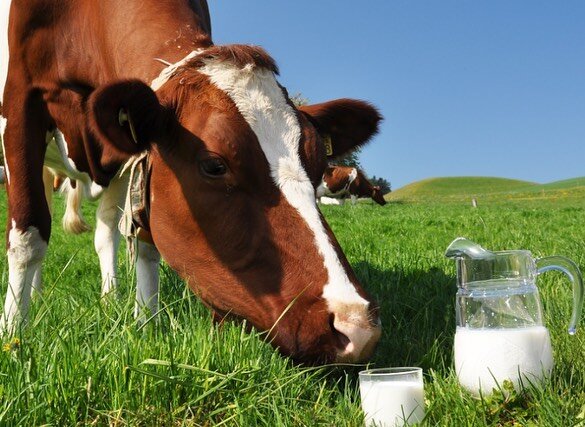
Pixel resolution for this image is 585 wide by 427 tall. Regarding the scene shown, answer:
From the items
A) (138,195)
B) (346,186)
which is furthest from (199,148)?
(346,186)

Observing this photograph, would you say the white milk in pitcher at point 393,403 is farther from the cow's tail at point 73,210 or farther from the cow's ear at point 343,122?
the cow's tail at point 73,210

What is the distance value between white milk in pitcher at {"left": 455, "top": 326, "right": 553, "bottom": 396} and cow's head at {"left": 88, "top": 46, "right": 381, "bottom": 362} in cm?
37

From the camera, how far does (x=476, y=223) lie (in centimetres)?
1109

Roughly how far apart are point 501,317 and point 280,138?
3.74 feet

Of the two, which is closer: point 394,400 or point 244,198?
point 394,400

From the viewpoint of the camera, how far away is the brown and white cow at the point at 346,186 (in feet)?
97.6

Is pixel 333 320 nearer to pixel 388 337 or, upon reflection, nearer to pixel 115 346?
pixel 115 346

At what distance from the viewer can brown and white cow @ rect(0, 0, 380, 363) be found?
2617mm

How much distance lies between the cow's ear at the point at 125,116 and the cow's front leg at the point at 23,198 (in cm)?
115

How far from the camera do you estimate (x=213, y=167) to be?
2.93 m

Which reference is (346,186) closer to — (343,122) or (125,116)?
(343,122)

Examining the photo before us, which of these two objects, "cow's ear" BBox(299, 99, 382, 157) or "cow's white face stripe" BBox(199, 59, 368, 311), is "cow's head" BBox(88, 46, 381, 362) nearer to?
"cow's white face stripe" BBox(199, 59, 368, 311)

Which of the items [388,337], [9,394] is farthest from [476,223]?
[9,394]

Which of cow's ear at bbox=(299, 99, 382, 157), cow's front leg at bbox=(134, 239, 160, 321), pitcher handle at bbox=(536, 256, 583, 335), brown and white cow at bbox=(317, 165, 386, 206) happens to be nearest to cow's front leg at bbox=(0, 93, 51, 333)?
cow's front leg at bbox=(134, 239, 160, 321)
